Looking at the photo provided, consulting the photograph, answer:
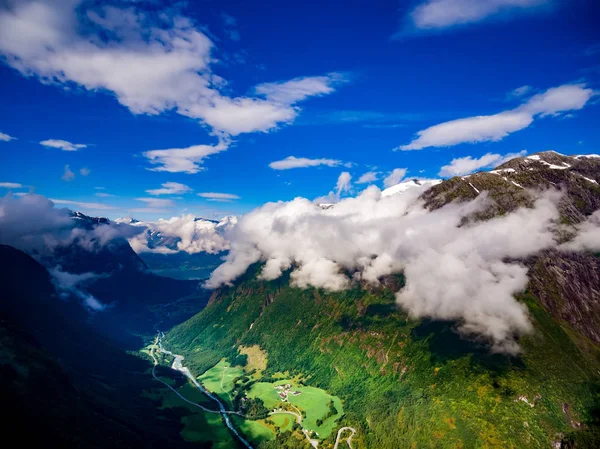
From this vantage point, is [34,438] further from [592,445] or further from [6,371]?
[592,445]

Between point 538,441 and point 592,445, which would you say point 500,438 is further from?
point 592,445

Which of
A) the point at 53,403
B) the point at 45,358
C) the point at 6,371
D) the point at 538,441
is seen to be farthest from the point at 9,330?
the point at 538,441

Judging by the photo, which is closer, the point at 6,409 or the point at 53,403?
the point at 6,409

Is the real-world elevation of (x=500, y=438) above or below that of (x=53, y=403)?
below

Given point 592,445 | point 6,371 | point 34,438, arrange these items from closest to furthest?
point 34,438
point 6,371
point 592,445

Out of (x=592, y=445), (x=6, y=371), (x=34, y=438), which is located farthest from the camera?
(x=592, y=445)

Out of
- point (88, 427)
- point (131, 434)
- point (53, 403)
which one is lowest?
point (131, 434)

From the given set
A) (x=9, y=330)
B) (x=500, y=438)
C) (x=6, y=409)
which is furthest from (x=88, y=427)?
(x=500, y=438)

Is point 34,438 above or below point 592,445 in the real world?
above

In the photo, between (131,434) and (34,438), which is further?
(131,434)
